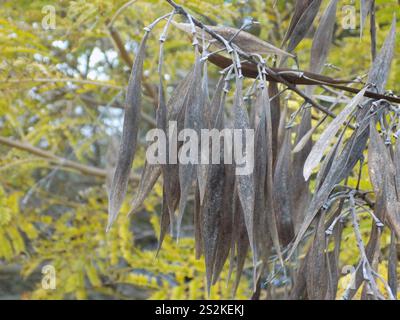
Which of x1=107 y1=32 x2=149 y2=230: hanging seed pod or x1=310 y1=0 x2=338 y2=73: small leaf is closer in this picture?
x1=107 y1=32 x2=149 y2=230: hanging seed pod

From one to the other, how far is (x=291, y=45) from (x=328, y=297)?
0.58 meters

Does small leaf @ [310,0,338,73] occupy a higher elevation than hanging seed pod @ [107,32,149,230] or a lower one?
higher

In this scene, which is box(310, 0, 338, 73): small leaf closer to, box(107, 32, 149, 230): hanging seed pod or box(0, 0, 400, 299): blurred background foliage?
box(107, 32, 149, 230): hanging seed pod

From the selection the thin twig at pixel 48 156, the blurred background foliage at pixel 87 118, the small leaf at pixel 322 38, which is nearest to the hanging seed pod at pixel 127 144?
the small leaf at pixel 322 38

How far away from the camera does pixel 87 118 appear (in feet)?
11.0

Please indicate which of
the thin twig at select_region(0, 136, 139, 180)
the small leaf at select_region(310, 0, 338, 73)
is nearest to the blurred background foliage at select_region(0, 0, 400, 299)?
the thin twig at select_region(0, 136, 139, 180)

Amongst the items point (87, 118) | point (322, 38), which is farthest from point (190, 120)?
point (87, 118)

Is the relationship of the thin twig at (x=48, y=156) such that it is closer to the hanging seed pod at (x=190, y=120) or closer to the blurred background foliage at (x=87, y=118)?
the blurred background foliage at (x=87, y=118)

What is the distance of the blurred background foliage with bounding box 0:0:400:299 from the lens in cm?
258

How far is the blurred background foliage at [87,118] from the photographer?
2.58 metres

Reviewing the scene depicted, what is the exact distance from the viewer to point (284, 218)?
1.46 meters

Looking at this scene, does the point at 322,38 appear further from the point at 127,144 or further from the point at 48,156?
the point at 48,156

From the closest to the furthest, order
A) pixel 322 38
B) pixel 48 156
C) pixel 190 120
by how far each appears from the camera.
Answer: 1. pixel 190 120
2. pixel 322 38
3. pixel 48 156
